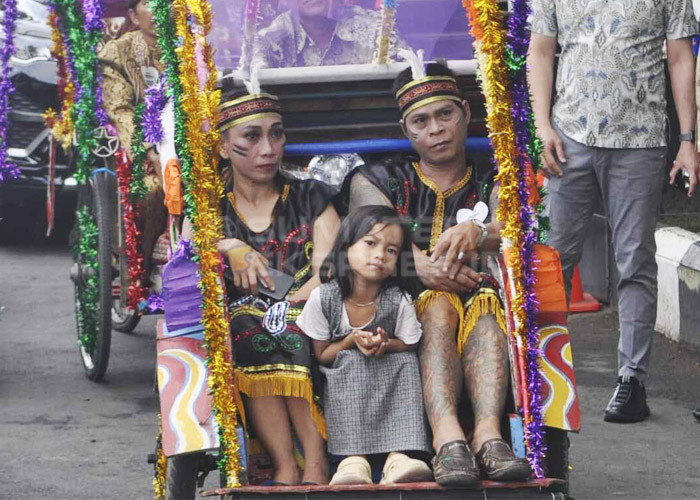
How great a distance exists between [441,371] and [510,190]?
0.61 meters

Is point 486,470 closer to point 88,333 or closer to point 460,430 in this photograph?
point 460,430

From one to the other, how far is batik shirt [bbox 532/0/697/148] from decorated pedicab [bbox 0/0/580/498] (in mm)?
720

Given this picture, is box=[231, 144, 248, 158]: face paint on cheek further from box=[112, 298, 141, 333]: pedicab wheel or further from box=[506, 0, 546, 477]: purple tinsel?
box=[112, 298, 141, 333]: pedicab wheel

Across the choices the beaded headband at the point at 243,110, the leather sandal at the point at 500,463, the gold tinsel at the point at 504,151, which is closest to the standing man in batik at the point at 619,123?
the beaded headband at the point at 243,110

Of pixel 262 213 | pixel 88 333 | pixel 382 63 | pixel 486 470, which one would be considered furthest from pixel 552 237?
pixel 88 333

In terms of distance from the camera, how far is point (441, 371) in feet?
14.8

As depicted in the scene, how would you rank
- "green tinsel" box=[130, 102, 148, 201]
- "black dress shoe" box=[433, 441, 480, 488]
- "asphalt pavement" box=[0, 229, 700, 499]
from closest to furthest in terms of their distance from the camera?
1. "black dress shoe" box=[433, 441, 480, 488]
2. "asphalt pavement" box=[0, 229, 700, 499]
3. "green tinsel" box=[130, 102, 148, 201]

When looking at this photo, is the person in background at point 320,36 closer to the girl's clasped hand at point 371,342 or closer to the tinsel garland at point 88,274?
the girl's clasped hand at point 371,342

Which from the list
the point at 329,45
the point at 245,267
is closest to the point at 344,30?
the point at 329,45

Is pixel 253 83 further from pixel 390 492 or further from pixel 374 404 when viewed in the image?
pixel 390 492

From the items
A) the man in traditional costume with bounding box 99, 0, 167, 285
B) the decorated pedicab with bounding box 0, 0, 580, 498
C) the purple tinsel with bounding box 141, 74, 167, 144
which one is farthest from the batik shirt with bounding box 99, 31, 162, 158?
the decorated pedicab with bounding box 0, 0, 580, 498

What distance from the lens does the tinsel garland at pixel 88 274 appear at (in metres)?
6.90

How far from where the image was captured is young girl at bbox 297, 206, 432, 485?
446cm

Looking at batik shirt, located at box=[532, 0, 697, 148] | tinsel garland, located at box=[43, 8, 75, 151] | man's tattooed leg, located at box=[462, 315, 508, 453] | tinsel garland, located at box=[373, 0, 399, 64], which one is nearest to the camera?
man's tattooed leg, located at box=[462, 315, 508, 453]
